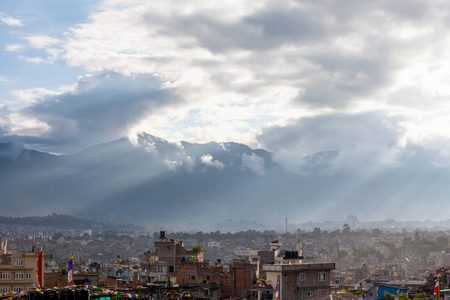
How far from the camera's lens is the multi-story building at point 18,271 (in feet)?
176

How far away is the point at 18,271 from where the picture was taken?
54250 millimetres

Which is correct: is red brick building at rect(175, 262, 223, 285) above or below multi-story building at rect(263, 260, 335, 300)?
below

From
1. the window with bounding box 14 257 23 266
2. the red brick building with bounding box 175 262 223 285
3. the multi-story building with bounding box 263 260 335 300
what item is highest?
the window with bounding box 14 257 23 266

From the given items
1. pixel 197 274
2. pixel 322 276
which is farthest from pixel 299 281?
pixel 197 274

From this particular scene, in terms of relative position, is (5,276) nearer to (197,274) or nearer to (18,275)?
(18,275)

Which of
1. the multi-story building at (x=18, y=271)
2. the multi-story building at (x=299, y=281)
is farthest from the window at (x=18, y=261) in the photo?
the multi-story building at (x=299, y=281)

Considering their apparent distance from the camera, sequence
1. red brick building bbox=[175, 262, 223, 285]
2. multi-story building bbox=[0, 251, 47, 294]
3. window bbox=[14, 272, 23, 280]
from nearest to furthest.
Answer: multi-story building bbox=[0, 251, 47, 294], window bbox=[14, 272, 23, 280], red brick building bbox=[175, 262, 223, 285]

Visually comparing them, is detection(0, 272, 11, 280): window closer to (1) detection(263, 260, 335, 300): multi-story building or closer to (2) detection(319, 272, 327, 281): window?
(1) detection(263, 260, 335, 300): multi-story building

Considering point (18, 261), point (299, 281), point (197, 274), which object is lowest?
point (197, 274)

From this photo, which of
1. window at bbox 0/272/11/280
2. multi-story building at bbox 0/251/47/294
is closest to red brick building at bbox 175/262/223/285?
multi-story building at bbox 0/251/47/294

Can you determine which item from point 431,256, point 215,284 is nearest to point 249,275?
point 215,284

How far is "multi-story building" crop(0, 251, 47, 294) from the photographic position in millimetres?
53594

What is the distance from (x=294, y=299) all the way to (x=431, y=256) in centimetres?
15052

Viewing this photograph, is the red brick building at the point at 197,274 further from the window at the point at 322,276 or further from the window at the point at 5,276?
the window at the point at 5,276
